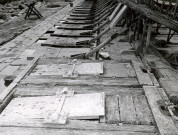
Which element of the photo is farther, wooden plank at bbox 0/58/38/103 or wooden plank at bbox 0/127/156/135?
wooden plank at bbox 0/58/38/103

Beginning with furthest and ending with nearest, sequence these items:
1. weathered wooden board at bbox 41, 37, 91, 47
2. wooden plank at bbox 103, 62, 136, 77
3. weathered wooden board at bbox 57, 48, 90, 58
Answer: weathered wooden board at bbox 41, 37, 91, 47
weathered wooden board at bbox 57, 48, 90, 58
wooden plank at bbox 103, 62, 136, 77

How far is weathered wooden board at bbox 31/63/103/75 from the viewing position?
481 centimetres

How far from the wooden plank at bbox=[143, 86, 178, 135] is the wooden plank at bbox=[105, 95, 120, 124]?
0.50 meters

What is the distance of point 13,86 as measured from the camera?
416cm

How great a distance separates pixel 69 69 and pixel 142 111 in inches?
80.1

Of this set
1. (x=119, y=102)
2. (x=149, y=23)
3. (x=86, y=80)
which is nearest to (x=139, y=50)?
(x=149, y=23)

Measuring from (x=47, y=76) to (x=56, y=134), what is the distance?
1923 mm

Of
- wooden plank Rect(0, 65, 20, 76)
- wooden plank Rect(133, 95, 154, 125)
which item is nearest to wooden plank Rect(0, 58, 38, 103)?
wooden plank Rect(0, 65, 20, 76)

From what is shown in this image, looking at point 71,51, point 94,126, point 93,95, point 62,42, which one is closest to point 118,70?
point 93,95

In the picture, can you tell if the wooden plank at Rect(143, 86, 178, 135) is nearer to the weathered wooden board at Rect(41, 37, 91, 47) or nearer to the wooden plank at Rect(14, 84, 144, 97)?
the wooden plank at Rect(14, 84, 144, 97)

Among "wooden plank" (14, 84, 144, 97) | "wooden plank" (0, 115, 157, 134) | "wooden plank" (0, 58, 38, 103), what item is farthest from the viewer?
"wooden plank" (14, 84, 144, 97)

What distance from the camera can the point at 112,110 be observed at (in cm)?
346

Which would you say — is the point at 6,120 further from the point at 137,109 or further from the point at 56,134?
the point at 137,109

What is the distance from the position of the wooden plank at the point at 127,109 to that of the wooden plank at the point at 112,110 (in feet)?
0.20
